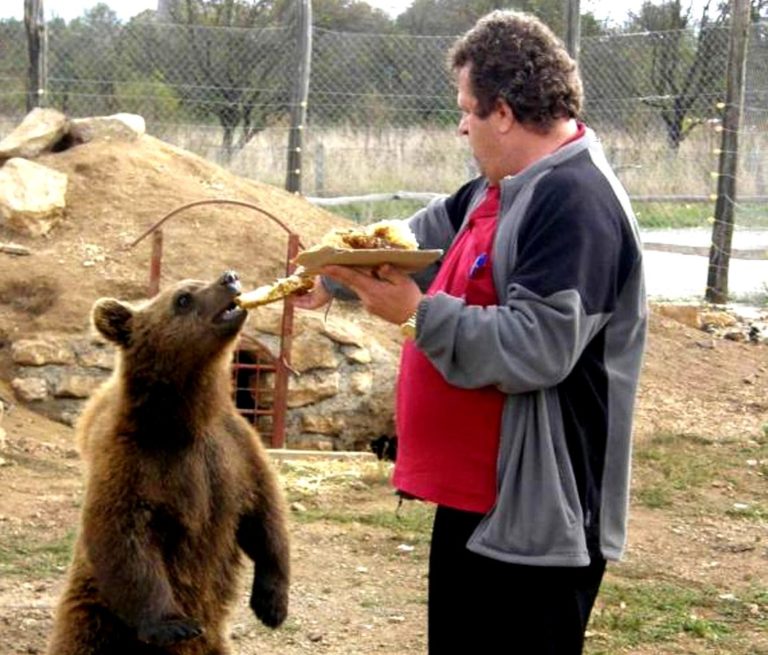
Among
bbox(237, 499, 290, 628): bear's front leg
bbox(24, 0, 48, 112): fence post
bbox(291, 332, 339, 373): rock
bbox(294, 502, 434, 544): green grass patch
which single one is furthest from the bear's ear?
bbox(24, 0, 48, 112): fence post

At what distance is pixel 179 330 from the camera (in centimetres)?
530

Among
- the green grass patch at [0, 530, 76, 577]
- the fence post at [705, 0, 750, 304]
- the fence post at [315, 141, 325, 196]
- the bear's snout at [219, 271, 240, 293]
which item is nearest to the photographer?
the bear's snout at [219, 271, 240, 293]

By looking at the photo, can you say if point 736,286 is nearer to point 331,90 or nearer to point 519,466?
point 331,90

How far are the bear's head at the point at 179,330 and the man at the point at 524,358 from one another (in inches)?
47.2

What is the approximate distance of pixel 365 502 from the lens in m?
8.79

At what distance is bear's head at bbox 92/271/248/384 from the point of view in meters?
5.24

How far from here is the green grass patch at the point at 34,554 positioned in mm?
7277

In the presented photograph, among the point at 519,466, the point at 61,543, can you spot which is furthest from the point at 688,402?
the point at 519,466

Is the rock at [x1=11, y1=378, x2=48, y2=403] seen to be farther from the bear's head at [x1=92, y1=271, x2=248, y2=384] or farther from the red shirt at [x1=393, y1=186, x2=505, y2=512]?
the red shirt at [x1=393, y1=186, x2=505, y2=512]

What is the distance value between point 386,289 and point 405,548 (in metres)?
4.04

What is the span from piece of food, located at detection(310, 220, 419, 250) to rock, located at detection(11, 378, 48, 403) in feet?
20.4

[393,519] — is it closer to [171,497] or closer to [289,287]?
[171,497]

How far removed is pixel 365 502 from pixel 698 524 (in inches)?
73.0

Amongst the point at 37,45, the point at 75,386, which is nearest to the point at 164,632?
the point at 75,386
